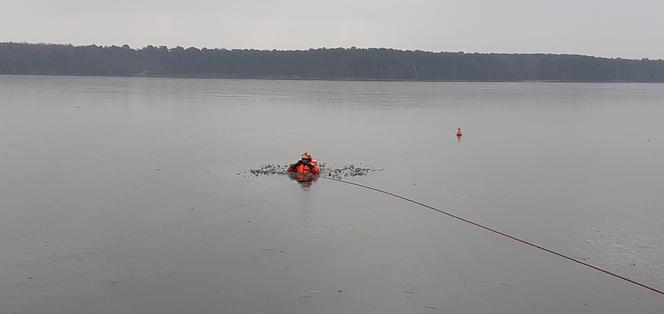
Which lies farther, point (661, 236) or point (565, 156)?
point (565, 156)

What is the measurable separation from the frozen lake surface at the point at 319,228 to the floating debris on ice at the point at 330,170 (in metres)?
0.24

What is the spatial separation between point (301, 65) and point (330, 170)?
115m

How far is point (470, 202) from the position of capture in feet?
34.6

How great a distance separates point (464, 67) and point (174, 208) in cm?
12121

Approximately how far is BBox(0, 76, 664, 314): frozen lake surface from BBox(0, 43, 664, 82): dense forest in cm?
10546

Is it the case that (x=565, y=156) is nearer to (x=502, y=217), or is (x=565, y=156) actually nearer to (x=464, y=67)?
(x=502, y=217)


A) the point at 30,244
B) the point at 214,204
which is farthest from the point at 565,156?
the point at 30,244

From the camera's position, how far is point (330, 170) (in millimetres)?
13422

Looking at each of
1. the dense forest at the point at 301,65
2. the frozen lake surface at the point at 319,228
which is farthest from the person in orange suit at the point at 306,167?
the dense forest at the point at 301,65

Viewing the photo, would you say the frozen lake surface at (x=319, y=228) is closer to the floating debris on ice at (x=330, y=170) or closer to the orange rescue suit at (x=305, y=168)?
the floating debris on ice at (x=330, y=170)

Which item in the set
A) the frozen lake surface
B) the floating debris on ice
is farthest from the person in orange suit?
the frozen lake surface

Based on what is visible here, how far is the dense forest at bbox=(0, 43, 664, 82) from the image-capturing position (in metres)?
120

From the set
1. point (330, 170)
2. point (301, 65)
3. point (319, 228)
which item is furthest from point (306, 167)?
point (301, 65)

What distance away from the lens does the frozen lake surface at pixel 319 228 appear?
6266mm
